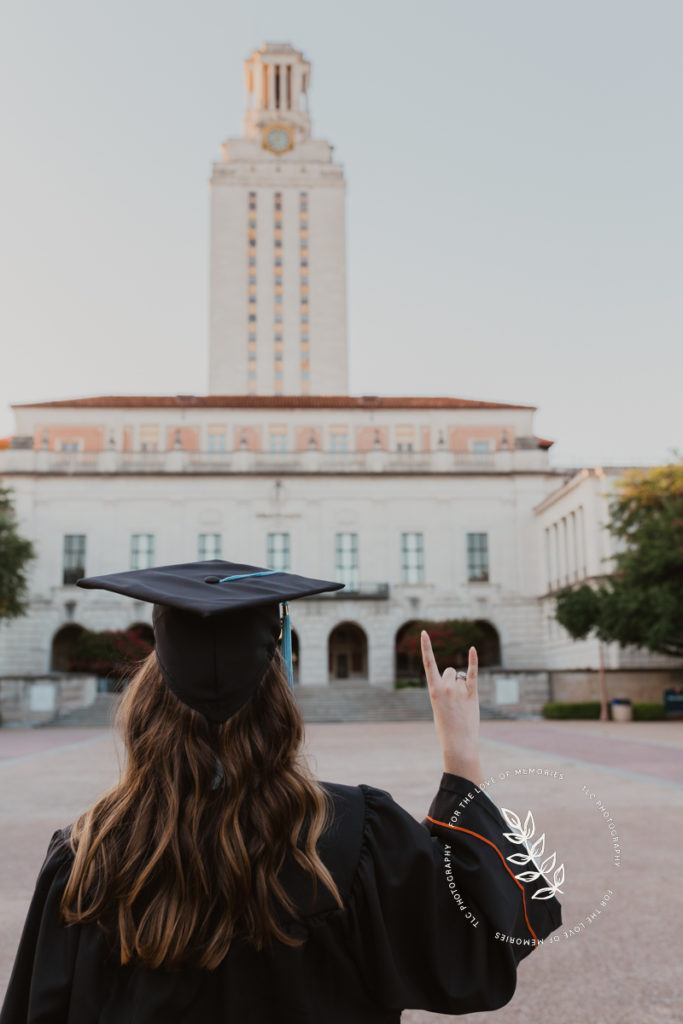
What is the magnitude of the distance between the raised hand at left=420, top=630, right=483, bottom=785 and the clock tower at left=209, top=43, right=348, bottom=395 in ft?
270

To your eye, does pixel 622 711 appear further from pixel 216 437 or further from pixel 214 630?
pixel 214 630

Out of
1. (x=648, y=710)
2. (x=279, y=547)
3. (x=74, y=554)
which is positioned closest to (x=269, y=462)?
(x=279, y=547)

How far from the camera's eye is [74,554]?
53.0 meters

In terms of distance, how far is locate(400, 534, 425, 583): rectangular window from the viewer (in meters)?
53.7

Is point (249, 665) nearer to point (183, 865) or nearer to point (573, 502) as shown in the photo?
point (183, 865)

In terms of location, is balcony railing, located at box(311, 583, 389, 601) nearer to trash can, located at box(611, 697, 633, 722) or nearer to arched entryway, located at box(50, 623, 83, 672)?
arched entryway, located at box(50, 623, 83, 672)

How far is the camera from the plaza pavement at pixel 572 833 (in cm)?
466

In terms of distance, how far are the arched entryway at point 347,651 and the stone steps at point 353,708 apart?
1270cm

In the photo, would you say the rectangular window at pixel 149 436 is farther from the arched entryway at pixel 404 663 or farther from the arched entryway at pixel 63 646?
the arched entryway at pixel 404 663

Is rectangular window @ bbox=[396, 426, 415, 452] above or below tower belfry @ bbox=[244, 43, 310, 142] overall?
below

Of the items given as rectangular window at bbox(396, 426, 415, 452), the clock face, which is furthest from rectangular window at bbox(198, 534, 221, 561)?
the clock face

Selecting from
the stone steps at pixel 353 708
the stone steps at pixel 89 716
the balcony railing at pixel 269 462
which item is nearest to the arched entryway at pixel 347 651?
the balcony railing at pixel 269 462

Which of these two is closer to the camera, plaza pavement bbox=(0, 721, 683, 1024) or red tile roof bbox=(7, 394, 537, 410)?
plaza pavement bbox=(0, 721, 683, 1024)

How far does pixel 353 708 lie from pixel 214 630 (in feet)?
129
